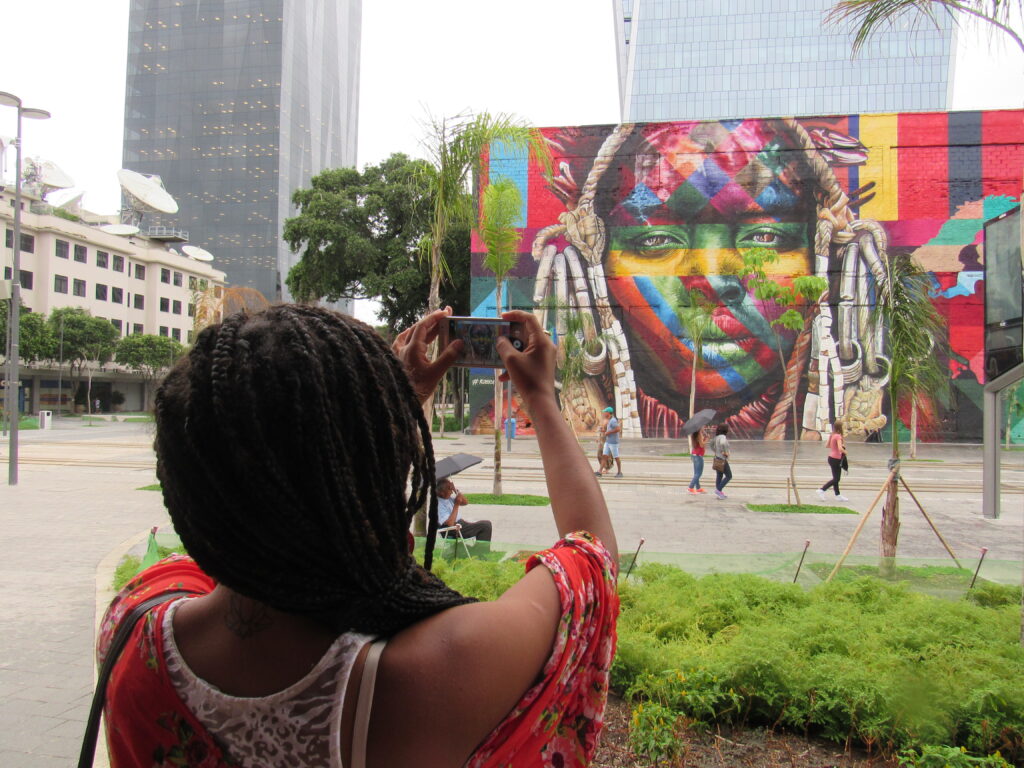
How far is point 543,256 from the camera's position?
30.3m

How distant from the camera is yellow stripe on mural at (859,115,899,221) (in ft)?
93.4

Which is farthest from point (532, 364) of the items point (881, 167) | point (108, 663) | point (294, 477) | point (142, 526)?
point (881, 167)

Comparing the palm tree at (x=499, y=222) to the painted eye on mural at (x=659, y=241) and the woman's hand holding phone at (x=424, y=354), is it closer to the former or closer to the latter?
the woman's hand holding phone at (x=424, y=354)

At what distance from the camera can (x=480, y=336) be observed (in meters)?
1.49

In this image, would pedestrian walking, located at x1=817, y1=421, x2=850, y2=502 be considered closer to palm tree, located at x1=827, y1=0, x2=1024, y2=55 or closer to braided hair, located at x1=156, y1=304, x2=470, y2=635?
palm tree, located at x1=827, y1=0, x2=1024, y2=55

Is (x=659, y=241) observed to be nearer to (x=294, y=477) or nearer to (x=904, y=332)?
(x=904, y=332)

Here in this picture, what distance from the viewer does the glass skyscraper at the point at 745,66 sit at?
88875 millimetres

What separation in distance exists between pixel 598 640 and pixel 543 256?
29.8 metres

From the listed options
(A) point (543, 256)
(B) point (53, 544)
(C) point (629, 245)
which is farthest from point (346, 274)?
(B) point (53, 544)

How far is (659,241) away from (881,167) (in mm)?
9330

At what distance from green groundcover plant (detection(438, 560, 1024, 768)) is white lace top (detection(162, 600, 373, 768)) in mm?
2661

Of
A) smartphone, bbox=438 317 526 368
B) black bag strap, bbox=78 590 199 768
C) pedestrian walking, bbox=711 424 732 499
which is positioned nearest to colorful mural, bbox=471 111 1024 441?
pedestrian walking, bbox=711 424 732 499

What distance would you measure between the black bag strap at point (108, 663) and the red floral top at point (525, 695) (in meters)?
0.01

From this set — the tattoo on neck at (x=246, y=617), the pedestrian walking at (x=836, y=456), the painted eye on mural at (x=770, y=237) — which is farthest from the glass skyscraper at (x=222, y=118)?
the tattoo on neck at (x=246, y=617)
